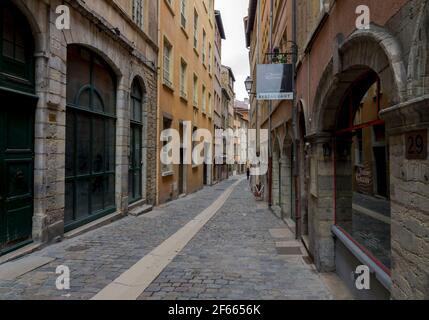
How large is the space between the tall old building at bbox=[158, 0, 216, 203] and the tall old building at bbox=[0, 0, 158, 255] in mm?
2100

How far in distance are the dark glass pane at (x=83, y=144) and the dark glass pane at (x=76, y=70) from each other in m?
0.60

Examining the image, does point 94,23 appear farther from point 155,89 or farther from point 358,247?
point 358,247

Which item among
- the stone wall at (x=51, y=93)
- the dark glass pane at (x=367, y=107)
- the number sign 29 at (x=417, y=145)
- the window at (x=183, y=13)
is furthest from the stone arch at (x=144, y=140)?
the number sign 29 at (x=417, y=145)

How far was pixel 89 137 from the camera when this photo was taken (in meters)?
8.32

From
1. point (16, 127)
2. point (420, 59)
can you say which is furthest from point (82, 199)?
point (420, 59)

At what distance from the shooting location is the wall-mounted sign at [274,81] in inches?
318

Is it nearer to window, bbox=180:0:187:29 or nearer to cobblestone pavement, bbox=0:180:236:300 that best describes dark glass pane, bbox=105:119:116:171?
cobblestone pavement, bbox=0:180:236:300

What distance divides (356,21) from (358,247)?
283 cm

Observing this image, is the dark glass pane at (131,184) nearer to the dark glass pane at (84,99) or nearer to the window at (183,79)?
the dark glass pane at (84,99)

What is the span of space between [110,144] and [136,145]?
1879mm

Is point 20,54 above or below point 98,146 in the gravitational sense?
above

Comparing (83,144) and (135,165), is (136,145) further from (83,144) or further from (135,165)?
(83,144)
